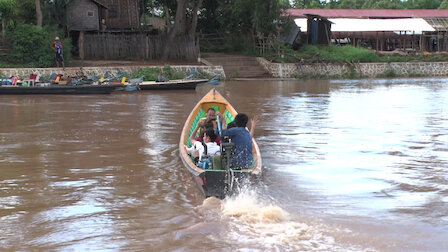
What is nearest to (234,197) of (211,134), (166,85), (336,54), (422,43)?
(211,134)

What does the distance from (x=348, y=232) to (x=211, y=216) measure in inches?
58.8

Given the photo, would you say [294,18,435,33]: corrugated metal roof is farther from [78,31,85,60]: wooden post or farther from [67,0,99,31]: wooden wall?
[78,31,85,60]: wooden post

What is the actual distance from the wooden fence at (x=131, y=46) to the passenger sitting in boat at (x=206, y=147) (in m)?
19.9

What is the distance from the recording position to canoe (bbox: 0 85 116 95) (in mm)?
19203

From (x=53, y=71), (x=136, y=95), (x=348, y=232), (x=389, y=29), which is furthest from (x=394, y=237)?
(x=389, y=29)

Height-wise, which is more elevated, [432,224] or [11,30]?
[11,30]

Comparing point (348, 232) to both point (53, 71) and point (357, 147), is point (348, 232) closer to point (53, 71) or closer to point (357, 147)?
point (357, 147)

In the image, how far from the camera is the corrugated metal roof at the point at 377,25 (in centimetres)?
3312

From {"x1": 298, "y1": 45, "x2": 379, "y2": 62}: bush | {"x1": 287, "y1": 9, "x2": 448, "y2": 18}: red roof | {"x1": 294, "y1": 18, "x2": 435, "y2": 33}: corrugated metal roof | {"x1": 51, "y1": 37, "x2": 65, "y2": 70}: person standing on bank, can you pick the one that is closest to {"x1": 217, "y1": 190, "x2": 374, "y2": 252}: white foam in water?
{"x1": 51, "y1": 37, "x2": 65, "y2": 70}: person standing on bank

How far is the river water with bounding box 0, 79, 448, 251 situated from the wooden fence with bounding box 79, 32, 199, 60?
12211mm

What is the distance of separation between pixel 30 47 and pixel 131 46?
509 cm

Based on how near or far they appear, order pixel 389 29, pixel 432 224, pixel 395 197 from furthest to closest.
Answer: pixel 389 29
pixel 395 197
pixel 432 224

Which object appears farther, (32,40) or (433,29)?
(433,29)

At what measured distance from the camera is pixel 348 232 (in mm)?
5844
